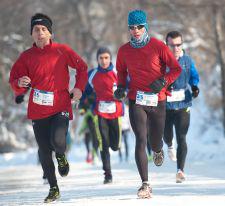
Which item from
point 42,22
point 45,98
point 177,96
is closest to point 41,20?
point 42,22

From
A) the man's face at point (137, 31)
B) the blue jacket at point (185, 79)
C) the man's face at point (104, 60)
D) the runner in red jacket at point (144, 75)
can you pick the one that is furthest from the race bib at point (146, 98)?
the man's face at point (104, 60)

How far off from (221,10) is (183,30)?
5.75 metres

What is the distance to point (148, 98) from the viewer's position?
9102 millimetres

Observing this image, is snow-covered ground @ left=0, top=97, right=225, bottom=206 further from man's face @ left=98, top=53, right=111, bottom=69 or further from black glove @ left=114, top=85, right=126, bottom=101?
man's face @ left=98, top=53, right=111, bottom=69

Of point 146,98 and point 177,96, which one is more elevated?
point 146,98

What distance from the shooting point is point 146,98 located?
9.09m

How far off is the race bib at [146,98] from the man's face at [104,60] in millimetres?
3710

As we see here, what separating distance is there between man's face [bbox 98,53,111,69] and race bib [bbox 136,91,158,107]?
3.71 m

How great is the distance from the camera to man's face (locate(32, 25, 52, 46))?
9.05 meters

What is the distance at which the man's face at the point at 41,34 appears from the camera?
9047mm

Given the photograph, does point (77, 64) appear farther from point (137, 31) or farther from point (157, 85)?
point (157, 85)

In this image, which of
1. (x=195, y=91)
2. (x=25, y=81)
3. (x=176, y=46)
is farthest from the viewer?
(x=176, y=46)

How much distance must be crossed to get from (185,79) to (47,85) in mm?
2906

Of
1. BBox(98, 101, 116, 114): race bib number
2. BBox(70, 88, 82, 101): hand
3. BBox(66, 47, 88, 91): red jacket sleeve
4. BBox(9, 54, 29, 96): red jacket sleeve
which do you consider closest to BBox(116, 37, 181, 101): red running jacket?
BBox(66, 47, 88, 91): red jacket sleeve
